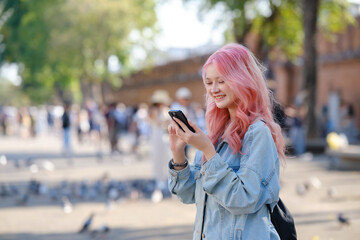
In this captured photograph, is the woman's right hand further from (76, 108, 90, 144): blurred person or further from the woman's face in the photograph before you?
(76, 108, 90, 144): blurred person

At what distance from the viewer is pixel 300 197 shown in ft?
32.3

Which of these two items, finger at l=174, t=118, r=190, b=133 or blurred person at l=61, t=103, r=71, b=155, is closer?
finger at l=174, t=118, r=190, b=133

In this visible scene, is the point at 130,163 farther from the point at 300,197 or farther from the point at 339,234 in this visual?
the point at 339,234

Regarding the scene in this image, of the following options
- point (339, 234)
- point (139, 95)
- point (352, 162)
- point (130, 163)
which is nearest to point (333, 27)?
point (352, 162)

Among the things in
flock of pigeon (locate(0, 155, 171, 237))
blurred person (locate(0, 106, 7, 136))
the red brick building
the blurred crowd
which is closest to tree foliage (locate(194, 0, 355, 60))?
the red brick building

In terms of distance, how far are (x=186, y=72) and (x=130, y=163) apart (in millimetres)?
30748

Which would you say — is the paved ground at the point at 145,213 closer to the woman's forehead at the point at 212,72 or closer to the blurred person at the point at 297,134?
the woman's forehead at the point at 212,72

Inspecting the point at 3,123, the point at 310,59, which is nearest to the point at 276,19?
the point at 310,59

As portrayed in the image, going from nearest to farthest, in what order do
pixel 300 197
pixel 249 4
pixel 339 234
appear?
pixel 339 234 → pixel 300 197 → pixel 249 4

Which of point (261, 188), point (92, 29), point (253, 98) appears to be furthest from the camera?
point (92, 29)

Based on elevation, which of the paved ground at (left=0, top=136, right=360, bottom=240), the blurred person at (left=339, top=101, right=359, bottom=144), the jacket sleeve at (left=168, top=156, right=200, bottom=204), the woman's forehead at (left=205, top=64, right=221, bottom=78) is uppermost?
the woman's forehead at (left=205, top=64, right=221, bottom=78)

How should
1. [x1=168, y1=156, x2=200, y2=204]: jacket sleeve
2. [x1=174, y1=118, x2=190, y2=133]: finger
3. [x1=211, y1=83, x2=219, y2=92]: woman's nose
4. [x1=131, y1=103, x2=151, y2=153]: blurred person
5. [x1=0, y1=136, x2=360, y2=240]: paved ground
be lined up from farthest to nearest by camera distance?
[x1=131, y1=103, x2=151, y2=153]: blurred person, [x1=0, y1=136, x2=360, y2=240]: paved ground, [x1=168, y1=156, x2=200, y2=204]: jacket sleeve, [x1=211, y1=83, x2=219, y2=92]: woman's nose, [x1=174, y1=118, x2=190, y2=133]: finger

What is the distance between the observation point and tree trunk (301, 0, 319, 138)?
19.0 m

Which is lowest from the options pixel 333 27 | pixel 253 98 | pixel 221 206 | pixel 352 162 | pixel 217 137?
pixel 352 162
